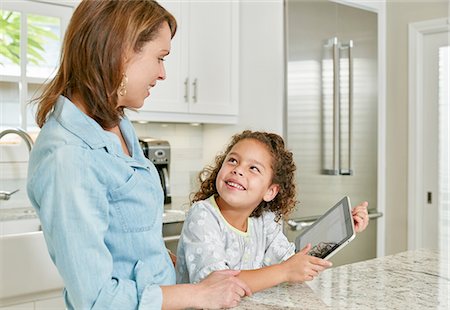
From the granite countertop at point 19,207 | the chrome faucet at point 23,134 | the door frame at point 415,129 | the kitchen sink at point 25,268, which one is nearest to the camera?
the kitchen sink at point 25,268

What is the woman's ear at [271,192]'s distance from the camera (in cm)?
153

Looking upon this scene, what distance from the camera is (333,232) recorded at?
116 centimetres

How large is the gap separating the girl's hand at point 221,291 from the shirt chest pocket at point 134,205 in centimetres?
16

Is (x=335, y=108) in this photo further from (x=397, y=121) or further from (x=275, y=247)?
(x=275, y=247)

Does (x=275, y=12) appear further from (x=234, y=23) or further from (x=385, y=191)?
(x=385, y=191)

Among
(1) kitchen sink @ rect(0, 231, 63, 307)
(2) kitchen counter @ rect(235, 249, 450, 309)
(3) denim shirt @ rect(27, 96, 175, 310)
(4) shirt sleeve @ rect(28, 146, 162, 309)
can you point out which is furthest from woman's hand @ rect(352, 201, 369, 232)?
(1) kitchen sink @ rect(0, 231, 63, 307)

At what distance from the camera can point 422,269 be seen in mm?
1336

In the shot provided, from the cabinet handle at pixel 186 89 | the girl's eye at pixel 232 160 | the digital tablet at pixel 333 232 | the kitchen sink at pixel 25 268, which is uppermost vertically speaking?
the cabinet handle at pixel 186 89

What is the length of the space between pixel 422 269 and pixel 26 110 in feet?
7.08

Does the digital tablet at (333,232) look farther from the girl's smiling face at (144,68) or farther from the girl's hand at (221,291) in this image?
the girl's smiling face at (144,68)

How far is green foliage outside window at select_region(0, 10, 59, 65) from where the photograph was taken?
109 inches

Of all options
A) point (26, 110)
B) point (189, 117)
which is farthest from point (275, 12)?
point (26, 110)

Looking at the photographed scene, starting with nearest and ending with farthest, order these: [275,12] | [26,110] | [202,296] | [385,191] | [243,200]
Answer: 1. [202,296]
2. [243,200]
3. [26,110]
4. [275,12]
5. [385,191]

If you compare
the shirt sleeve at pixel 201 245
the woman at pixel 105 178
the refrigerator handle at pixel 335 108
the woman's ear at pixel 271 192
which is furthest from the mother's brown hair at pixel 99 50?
the refrigerator handle at pixel 335 108
